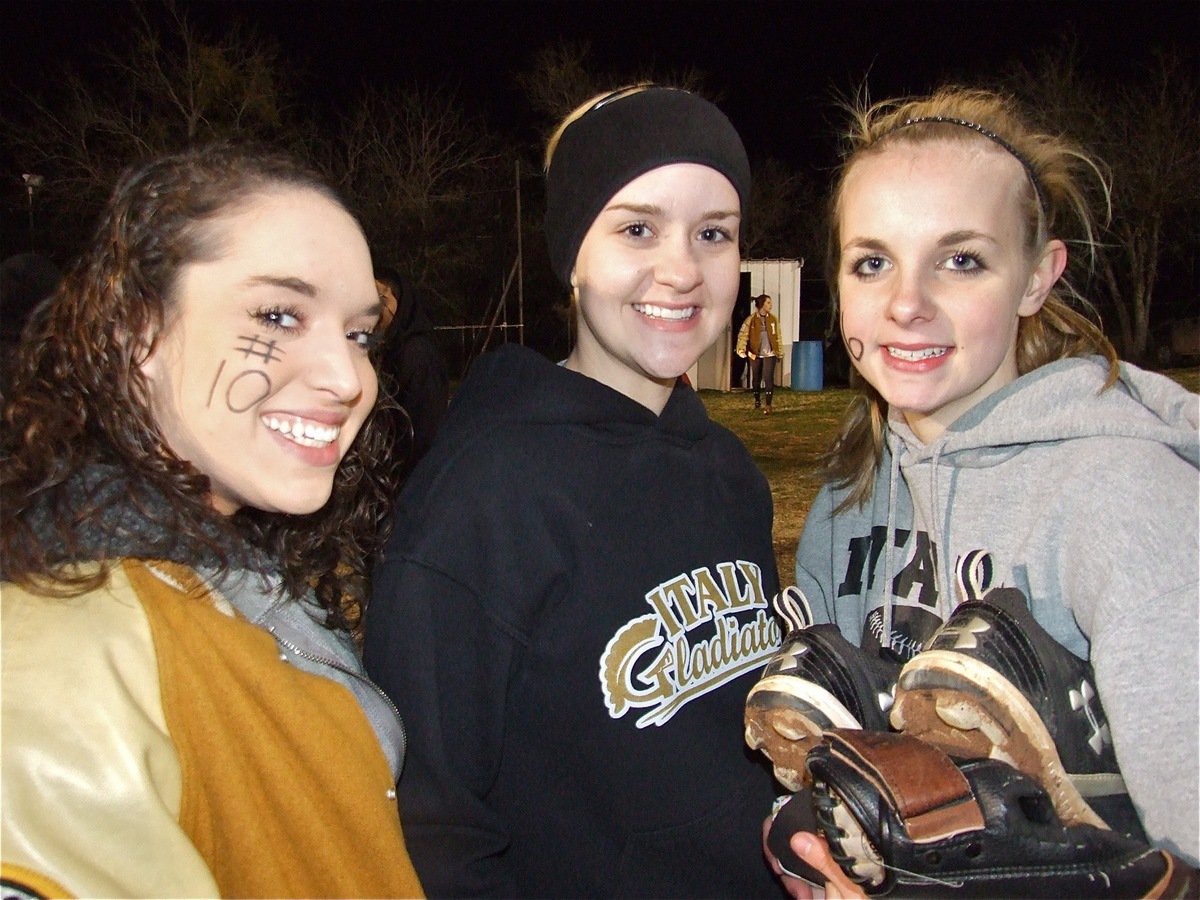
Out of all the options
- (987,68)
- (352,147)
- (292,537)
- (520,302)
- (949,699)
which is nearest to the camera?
(949,699)

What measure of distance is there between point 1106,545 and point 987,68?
25.5 meters

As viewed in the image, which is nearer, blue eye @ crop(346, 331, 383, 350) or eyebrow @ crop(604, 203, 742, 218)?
blue eye @ crop(346, 331, 383, 350)

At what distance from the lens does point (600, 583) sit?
1801mm

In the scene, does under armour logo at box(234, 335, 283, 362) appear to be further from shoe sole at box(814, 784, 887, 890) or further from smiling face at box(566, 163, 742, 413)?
shoe sole at box(814, 784, 887, 890)

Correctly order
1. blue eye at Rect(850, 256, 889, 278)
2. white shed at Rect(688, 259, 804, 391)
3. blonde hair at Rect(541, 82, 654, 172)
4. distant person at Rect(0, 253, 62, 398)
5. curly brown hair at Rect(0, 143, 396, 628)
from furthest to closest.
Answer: white shed at Rect(688, 259, 804, 391), blonde hair at Rect(541, 82, 654, 172), blue eye at Rect(850, 256, 889, 278), distant person at Rect(0, 253, 62, 398), curly brown hair at Rect(0, 143, 396, 628)

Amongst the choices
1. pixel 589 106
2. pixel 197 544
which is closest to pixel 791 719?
pixel 197 544

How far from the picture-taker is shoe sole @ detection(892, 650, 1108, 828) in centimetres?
142

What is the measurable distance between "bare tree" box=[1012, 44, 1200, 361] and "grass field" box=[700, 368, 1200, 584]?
3.08 m

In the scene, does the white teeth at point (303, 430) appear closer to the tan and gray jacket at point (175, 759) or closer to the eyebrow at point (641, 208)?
the tan and gray jacket at point (175, 759)

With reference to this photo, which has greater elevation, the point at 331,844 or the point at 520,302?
the point at 520,302

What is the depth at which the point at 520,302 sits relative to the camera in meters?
14.7

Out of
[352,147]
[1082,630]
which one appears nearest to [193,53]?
[352,147]

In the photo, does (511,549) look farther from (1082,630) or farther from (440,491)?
(1082,630)

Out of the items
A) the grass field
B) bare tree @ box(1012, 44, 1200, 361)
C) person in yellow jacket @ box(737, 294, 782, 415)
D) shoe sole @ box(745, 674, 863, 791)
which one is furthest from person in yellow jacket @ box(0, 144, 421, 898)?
bare tree @ box(1012, 44, 1200, 361)
